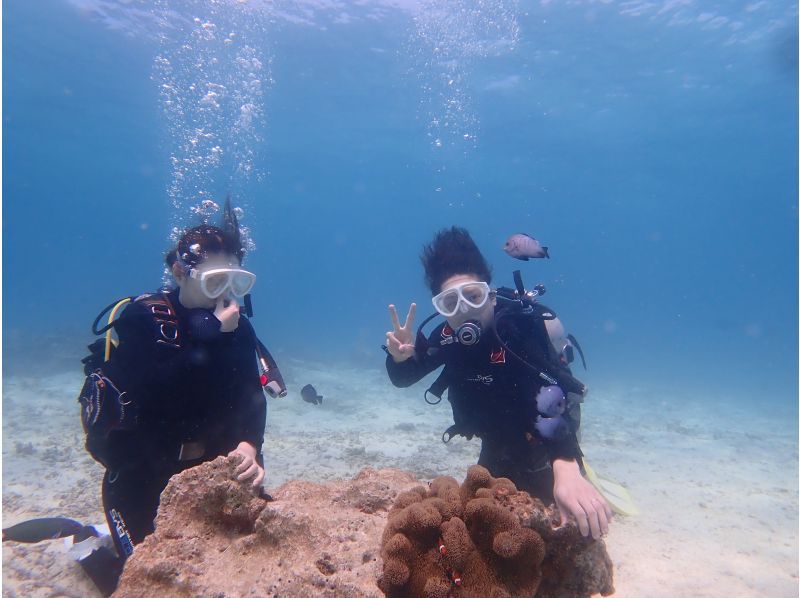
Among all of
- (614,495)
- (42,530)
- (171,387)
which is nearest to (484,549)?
(171,387)

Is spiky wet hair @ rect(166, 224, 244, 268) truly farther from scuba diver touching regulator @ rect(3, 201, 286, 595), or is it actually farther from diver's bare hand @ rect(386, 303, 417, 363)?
diver's bare hand @ rect(386, 303, 417, 363)

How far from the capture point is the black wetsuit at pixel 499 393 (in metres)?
3.94

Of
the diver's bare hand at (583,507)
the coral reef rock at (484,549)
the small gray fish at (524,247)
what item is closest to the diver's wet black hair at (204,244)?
the coral reef rock at (484,549)

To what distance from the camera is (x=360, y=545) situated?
2426mm

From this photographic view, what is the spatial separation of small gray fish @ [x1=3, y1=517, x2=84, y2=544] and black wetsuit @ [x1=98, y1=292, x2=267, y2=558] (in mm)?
1596

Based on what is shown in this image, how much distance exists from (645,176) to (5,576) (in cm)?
4920

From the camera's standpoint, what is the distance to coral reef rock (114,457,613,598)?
209 cm

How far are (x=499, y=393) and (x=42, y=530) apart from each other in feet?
16.2

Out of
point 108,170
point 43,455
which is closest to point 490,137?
point 43,455

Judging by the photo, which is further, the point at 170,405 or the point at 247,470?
the point at 170,405

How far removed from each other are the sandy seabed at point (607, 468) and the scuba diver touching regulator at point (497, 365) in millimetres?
2740

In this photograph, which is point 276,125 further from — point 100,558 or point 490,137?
point 100,558

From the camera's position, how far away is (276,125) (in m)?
34.3

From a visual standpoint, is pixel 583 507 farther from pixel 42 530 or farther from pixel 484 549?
pixel 42 530
